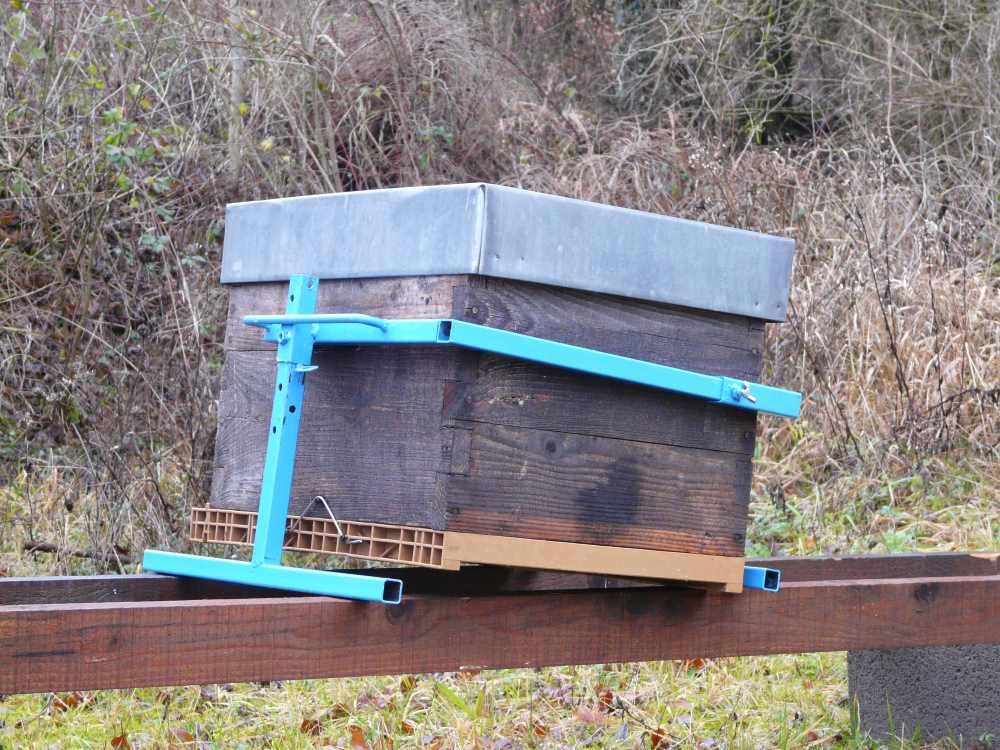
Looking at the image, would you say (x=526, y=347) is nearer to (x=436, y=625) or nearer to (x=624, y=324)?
(x=624, y=324)

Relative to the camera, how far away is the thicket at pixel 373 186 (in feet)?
19.2

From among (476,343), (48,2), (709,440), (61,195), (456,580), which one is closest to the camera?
(476,343)

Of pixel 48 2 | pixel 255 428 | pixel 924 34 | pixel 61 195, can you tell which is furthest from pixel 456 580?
pixel 924 34

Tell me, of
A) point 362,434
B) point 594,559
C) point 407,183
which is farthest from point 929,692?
point 407,183

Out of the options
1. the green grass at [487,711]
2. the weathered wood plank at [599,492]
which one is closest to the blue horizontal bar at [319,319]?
the weathered wood plank at [599,492]

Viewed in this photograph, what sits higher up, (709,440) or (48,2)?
(48,2)

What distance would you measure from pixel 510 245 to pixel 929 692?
240cm

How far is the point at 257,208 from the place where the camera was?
2.49 m

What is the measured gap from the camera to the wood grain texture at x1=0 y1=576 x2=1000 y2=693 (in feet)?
6.25

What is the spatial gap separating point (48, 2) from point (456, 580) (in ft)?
18.4

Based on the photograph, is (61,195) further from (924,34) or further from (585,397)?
(924,34)

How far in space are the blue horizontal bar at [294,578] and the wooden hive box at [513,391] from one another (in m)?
0.09

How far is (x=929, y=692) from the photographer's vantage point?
3.68m

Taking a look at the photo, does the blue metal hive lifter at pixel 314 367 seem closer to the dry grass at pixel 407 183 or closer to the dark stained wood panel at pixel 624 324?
the dark stained wood panel at pixel 624 324
